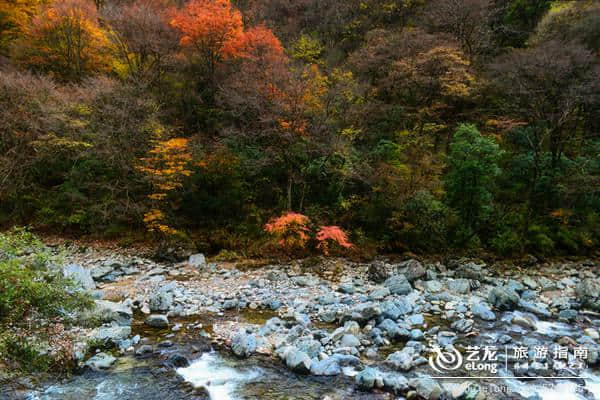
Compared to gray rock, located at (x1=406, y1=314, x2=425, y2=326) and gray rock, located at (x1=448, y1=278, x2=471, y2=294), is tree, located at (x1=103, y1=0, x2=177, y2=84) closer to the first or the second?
gray rock, located at (x1=406, y1=314, x2=425, y2=326)

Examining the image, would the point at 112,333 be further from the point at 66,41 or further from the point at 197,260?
the point at 66,41

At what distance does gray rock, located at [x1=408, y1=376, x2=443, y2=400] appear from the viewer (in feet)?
18.0

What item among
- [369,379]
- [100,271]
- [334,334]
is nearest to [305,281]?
[334,334]

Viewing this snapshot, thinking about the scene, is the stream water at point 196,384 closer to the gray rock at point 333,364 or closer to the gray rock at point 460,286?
the gray rock at point 333,364

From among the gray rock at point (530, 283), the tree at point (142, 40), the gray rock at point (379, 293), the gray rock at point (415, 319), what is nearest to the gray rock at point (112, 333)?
the gray rock at point (379, 293)

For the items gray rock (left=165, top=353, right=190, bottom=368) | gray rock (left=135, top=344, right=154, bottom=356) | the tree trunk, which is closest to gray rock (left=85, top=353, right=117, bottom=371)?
gray rock (left=135, top=344, right=154, bottom=356)

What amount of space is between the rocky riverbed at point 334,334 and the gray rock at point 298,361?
0.11ft

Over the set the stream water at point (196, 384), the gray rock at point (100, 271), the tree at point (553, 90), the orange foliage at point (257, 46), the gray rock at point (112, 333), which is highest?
the orange foliage at point (257, 46)

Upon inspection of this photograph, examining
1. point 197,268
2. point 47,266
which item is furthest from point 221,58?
point 47,266

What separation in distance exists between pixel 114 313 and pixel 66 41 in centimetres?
1500

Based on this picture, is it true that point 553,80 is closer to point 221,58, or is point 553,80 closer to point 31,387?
point 221,58

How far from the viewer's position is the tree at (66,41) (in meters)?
16.2

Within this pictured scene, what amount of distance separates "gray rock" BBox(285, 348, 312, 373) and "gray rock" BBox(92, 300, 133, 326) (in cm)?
390

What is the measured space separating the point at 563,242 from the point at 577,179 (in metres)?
2.37
